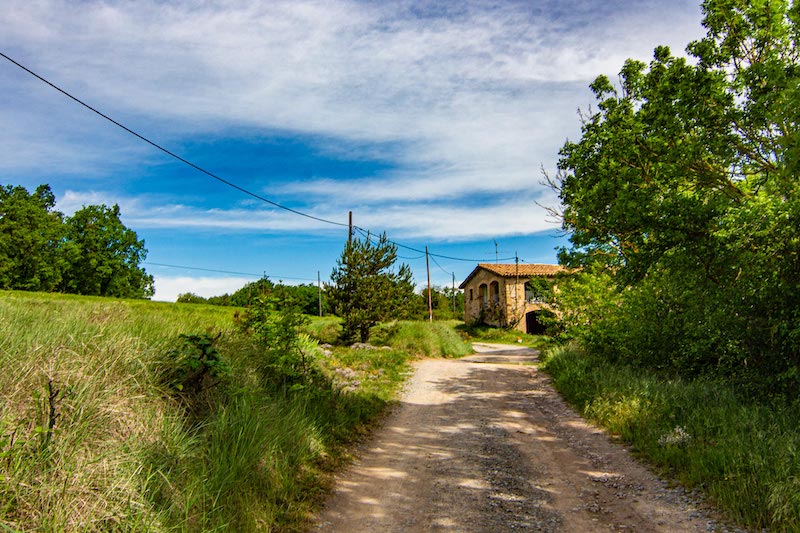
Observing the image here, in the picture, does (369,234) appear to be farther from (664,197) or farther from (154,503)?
(154,503)

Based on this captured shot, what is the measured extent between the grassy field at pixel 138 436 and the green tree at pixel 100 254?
40.3 m

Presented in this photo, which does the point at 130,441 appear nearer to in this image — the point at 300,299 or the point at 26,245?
the point at 300,299

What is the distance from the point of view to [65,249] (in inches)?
1521

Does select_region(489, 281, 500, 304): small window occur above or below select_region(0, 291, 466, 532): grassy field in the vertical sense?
above

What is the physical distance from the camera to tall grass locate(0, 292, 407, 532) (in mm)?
3004

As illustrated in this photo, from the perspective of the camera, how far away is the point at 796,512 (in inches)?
153

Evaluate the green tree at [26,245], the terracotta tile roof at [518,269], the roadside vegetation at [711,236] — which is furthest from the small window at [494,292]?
the green tree at [26,245]

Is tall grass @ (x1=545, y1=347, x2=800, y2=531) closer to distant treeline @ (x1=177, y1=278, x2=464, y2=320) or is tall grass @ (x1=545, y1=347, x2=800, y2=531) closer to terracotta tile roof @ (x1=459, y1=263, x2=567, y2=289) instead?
distant treeline @ (x1=177, y1=278, x2=464, y2=320)

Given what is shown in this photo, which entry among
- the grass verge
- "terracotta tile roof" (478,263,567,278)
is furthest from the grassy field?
"terracotta tile roof" (478,263,567,278)

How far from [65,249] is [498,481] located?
45283mm

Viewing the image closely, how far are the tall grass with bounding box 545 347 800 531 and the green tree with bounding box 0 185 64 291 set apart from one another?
41135mm

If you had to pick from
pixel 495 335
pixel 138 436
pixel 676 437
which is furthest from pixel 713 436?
pixel 495 335

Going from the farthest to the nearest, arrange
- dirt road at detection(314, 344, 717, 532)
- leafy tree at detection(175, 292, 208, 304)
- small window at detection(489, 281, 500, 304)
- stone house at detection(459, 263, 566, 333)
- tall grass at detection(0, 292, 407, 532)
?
1. leafy tree at detection(175, 292, 208, 304)
2. small window at detection(489, 281, 500, 304)
3. stone house at detection(459, 263, 566, 333)
4. dirt road at detection(314, 344, 717, 532)
5. tall grass at detection(0, 292, 407, 532)

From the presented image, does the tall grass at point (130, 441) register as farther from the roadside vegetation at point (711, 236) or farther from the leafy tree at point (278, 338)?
the roadside vegetation at point (711, 236)
